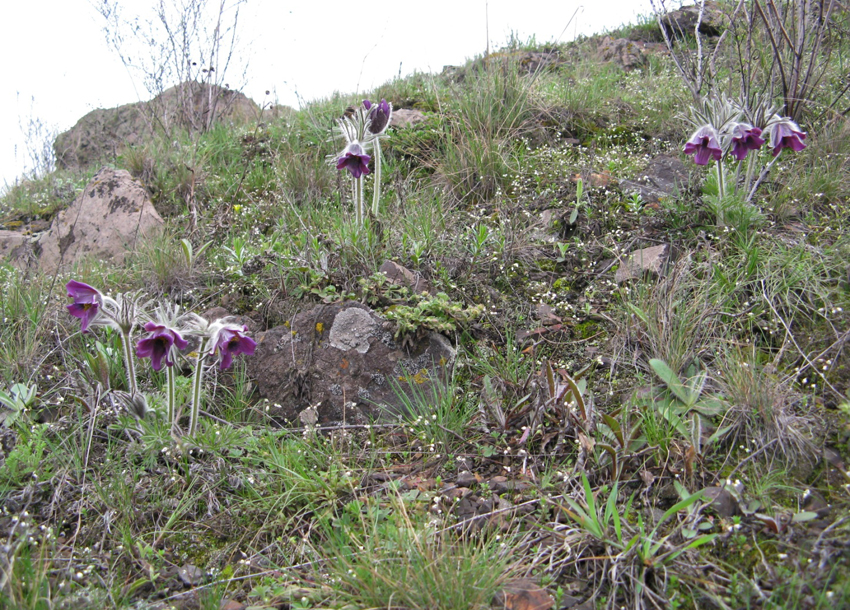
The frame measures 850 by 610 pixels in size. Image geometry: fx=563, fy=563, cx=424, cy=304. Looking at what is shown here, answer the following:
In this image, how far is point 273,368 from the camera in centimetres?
274

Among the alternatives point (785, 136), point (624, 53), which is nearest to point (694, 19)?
point (624, 53)

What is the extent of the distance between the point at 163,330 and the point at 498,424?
133 cm

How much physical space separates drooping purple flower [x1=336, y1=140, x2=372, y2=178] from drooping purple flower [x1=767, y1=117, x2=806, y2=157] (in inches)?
86.0

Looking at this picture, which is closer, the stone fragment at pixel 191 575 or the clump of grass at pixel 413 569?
the clump of grass at pixel 413 569

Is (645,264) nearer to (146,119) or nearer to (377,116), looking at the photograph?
(377,116)

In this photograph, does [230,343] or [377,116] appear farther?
[377,116]

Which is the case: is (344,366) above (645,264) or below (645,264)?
below

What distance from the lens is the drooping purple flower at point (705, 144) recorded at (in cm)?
294

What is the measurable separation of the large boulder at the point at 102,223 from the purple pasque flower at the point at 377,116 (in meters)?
1.86

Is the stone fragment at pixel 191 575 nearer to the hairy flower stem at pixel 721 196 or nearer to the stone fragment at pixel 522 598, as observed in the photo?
the stone fragment at pixel 522 598

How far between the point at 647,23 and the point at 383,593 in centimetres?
795

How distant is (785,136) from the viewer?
2.98 m

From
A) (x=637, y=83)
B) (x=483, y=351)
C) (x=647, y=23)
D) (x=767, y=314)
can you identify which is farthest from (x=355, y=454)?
(x=647, y=23)

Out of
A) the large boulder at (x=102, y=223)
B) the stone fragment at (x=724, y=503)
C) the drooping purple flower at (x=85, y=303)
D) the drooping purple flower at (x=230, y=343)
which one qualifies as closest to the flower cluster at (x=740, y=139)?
the stone fragment at (x=724, y=503)
